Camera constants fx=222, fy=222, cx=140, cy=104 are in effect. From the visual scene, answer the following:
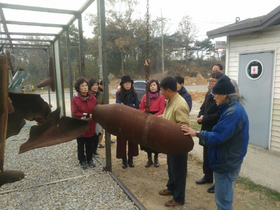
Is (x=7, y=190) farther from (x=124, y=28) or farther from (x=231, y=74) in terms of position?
(x=124, y=28)

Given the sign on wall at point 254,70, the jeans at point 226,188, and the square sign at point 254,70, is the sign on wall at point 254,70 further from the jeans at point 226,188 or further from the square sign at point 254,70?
the jeans at point 226,188

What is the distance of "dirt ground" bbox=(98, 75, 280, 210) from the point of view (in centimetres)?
311

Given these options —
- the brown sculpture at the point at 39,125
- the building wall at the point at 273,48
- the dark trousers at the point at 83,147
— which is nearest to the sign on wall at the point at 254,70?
the building wall at the point at 273,48

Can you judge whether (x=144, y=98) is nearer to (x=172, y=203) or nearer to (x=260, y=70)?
(x=172, y=203)

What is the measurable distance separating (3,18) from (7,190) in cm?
403

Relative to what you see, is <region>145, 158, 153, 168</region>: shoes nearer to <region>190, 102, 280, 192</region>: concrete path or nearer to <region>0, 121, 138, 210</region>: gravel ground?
<region>0, 121, 138, 210</region>: gravel ground

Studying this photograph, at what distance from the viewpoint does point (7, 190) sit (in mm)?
3400

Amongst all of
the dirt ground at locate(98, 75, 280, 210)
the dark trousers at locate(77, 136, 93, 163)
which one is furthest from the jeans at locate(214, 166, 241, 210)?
the dark trousers at locate(77, 136, 93, 163)

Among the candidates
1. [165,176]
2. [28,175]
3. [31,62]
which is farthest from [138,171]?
[31,62]

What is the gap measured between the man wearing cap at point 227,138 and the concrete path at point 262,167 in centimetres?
174

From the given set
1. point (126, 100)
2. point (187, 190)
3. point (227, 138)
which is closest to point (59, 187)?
point (126, 100)

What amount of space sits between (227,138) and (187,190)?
1737 millimetres

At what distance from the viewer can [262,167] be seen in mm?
4250

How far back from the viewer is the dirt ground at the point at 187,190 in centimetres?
311
